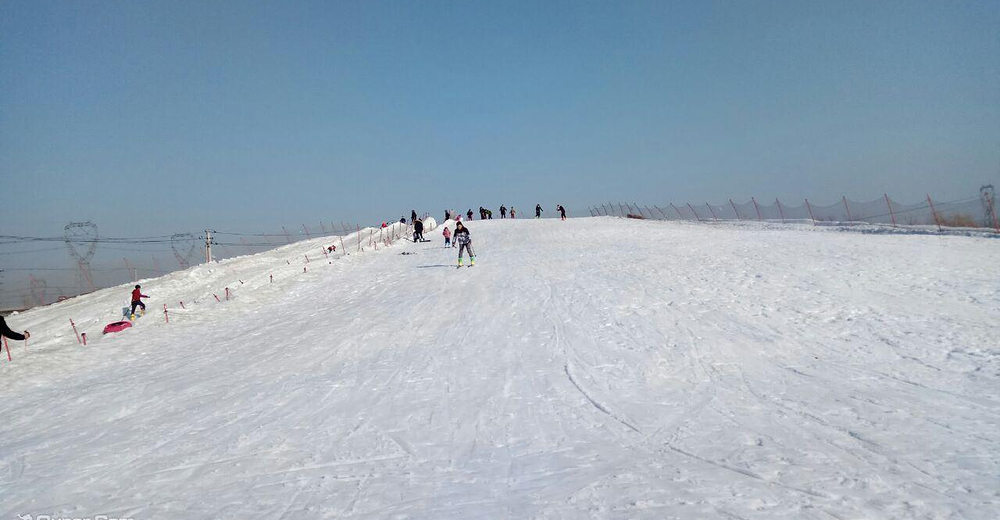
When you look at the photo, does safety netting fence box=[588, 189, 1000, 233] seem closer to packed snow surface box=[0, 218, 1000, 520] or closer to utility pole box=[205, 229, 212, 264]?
packed snow surface box=[0, 218, 1000, 520]

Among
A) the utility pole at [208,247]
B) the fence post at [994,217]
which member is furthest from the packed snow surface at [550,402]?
the utility pole at [208,247]

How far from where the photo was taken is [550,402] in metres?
7.98

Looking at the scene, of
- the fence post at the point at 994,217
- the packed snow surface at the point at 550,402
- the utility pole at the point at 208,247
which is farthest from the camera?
the utility pole at the point at 208,247

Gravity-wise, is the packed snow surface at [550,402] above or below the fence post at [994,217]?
below

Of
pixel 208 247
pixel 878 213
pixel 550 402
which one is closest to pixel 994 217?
pixel 878 213

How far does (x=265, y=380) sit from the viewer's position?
10.6 m

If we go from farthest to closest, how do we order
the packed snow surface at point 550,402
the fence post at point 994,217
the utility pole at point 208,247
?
the utility pole at point 208,247, the fence post at point 994,217, the packed snow surface at point 550,402

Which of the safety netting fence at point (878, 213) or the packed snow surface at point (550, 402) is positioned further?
the safety netting fence at point (878, 213)

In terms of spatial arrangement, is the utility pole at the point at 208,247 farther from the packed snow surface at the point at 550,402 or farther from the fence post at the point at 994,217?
the fence post at the point at 994,217

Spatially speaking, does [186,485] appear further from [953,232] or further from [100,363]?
[953,232]

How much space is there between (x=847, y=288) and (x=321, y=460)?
13.9 m

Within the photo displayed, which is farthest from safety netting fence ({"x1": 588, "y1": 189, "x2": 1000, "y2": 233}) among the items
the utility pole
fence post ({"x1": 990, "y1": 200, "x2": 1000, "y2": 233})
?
the utility pole

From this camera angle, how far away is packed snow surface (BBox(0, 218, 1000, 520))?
17.3 feet

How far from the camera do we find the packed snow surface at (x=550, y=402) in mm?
5270
